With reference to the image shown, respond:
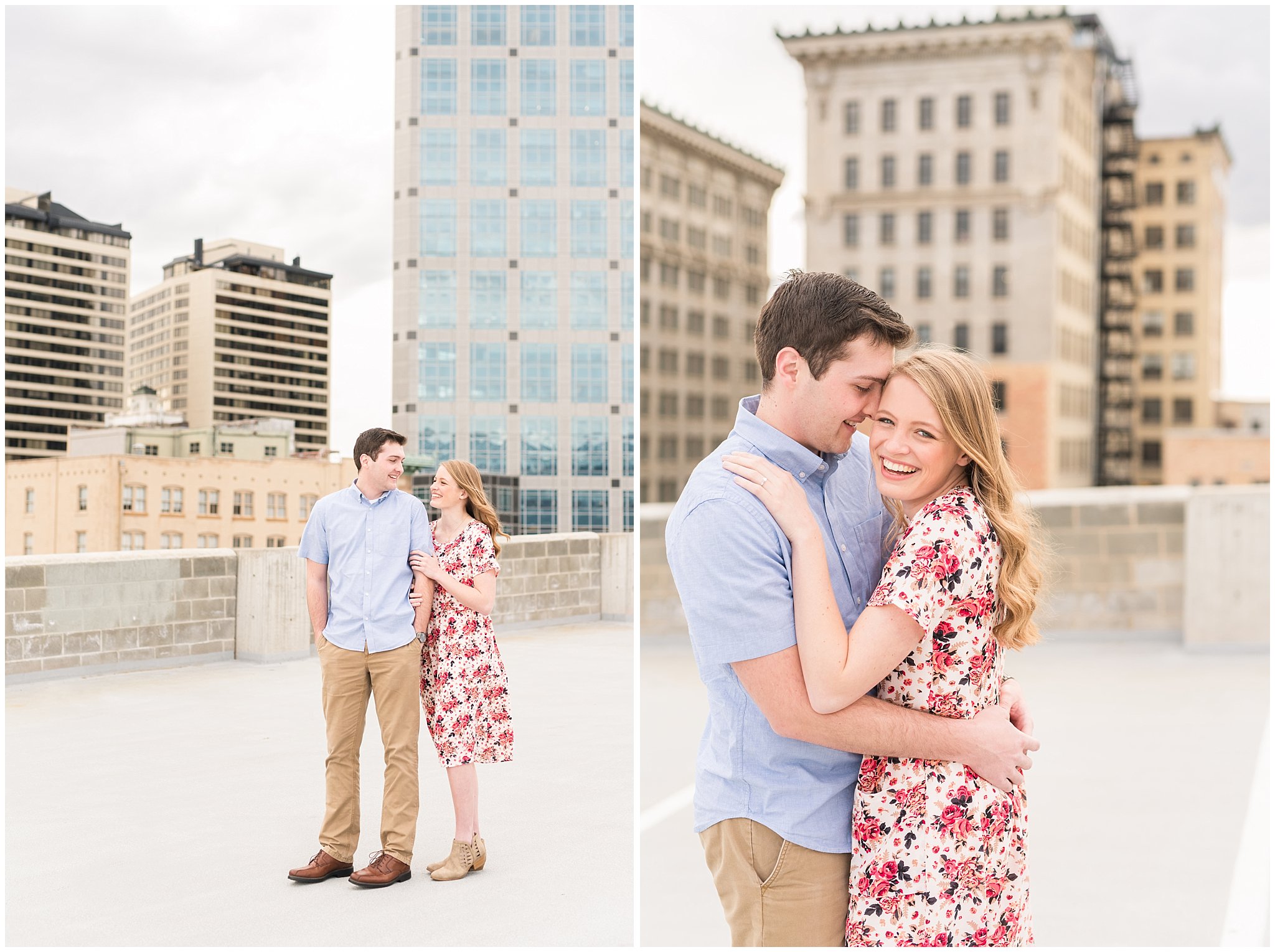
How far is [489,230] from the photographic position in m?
6.85

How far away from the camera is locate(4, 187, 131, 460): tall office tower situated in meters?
9.12

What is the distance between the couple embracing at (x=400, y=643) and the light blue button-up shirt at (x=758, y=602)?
2.13 meters

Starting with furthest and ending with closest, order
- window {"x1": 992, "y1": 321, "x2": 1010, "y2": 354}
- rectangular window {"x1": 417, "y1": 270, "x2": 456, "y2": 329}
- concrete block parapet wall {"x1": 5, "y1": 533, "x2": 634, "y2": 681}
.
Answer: window {"x1": 992, "y1": 321, "x2": 1010, "y2": 354}
concrete block parapet wall {"x1": 5, "y1": 533, "x2": 634, "y2": 681}
rectangular window {"x1": 417, "y1": 270, "x2": 456, "y2": 329}

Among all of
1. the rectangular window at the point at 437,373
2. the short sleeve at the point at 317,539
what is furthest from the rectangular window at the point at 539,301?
the short sleeve at the point at 317,539

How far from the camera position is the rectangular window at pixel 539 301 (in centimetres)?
720

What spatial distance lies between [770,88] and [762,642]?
58.2m

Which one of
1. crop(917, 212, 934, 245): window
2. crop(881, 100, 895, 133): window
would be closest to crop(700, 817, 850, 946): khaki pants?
crop(917, 212, 934, 245): window

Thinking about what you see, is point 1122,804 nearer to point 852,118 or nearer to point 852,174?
point 852,174

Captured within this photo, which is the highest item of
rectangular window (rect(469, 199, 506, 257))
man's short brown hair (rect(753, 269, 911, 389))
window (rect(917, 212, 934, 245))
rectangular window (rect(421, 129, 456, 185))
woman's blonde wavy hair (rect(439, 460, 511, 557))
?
window (rect(917, 212, 934, 245))

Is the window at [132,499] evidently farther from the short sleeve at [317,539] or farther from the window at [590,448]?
the short sleeve at [317,539]

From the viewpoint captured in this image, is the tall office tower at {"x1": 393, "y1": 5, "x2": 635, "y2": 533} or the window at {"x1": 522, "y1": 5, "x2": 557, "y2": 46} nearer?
the tall office tower at {"x1": 393, "y1": 5, "x2": 635, "y2": 533}

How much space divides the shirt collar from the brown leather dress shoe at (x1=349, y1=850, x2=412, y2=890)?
2.67m

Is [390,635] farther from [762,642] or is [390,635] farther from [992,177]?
[992,177]

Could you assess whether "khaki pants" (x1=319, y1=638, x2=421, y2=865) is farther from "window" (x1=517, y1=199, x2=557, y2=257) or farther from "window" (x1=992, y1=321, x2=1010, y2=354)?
"window" (x1=992, y1=321, x2=1010, y2=354)
